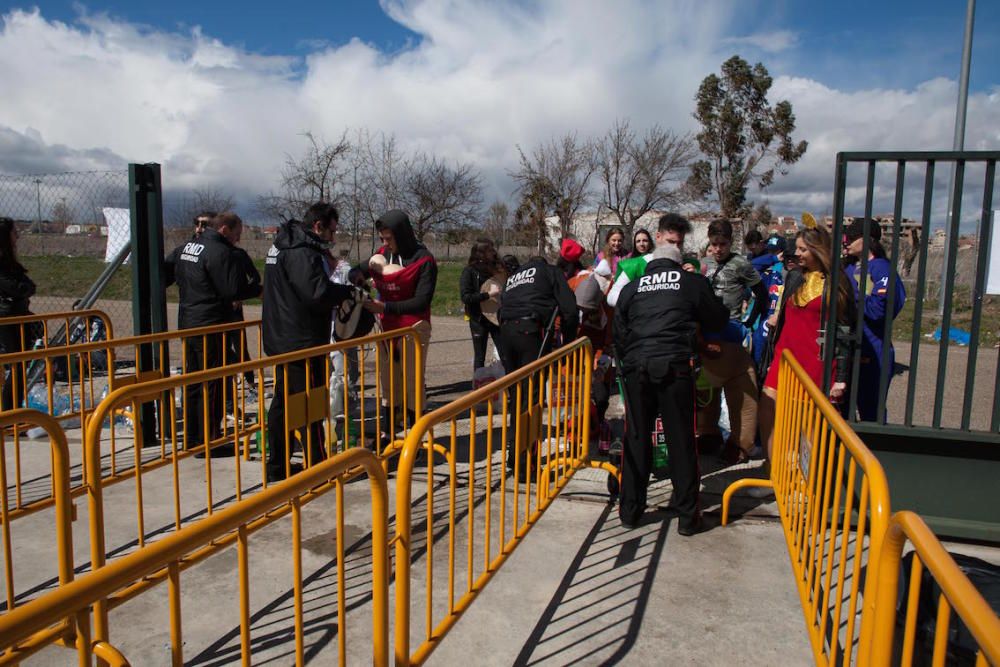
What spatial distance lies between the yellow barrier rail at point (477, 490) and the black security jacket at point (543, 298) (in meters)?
0.46

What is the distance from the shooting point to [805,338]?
468 centimetres

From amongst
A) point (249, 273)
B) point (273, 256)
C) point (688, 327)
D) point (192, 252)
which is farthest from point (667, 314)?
point (192, 252)

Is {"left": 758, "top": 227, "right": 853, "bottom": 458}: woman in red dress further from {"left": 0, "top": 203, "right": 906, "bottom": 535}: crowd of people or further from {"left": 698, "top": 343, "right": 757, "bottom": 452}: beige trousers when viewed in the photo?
{"left": 698, "top": 343, "right": 757, "bottom": 452}: beige trousers

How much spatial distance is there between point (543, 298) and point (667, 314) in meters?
1.33

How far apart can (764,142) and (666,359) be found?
2757 centimetres

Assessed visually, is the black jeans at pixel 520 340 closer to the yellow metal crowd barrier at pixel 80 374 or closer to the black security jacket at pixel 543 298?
the black security jacket at pixel 543 298

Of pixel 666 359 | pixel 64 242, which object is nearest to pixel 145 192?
pixel 666 359

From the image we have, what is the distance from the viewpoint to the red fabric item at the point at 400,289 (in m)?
5.76

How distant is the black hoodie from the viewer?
15.9ft

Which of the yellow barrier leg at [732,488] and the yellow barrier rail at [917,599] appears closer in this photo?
the yellow barrier rail at [917,599]

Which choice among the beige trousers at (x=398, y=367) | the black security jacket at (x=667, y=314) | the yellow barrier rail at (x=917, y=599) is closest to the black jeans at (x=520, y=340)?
the beige trousers at (x=398, y=367)

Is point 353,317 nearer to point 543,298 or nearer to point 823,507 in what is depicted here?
point 543,298

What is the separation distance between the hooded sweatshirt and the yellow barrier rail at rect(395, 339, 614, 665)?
46.5 inches

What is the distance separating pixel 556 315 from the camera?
207 inches
